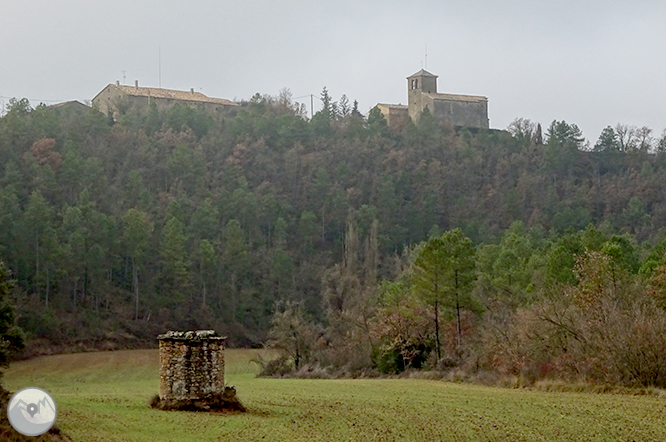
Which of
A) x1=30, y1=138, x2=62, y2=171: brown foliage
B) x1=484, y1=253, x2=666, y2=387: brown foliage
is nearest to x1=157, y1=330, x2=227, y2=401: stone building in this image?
x1=484, y1=253, x2=666, y2=387: brown foliage

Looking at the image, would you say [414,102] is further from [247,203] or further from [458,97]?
[247,203]

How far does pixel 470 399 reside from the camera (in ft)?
106

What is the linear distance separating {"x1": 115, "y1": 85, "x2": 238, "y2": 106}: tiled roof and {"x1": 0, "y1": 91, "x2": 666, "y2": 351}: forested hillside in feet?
32.2

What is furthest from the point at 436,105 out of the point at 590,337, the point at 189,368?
the point at 189,368

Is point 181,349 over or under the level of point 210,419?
over

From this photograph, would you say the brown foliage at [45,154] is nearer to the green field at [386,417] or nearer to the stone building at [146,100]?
the stone building at [146,100]

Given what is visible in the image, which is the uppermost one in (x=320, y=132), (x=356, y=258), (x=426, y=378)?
(x=320, y=132)

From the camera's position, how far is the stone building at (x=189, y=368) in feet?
94.1

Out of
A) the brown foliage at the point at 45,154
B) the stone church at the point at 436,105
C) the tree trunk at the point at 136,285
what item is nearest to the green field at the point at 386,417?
the tree trunk at the point at 136,285

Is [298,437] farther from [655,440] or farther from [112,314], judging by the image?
[112,314]

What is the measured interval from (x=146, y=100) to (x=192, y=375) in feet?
377

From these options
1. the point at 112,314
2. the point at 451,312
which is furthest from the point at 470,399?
the point at 112,314

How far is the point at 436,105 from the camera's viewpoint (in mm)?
147750

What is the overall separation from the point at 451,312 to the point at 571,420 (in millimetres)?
29895
